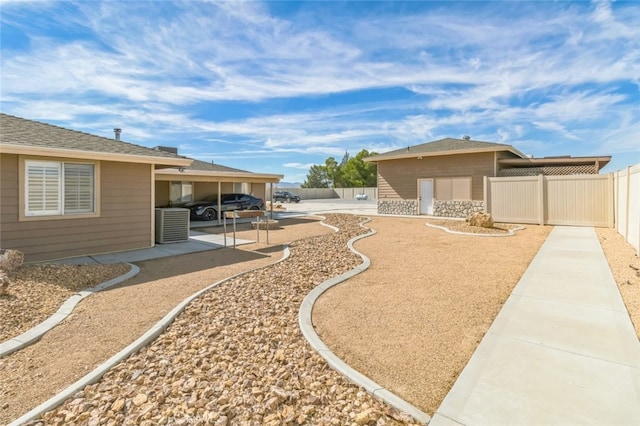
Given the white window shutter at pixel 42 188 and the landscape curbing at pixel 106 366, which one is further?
the white window shutter at pixel 42 188

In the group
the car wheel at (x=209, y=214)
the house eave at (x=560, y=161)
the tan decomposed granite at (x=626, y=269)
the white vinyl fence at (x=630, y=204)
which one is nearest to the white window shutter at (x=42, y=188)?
the car wheel at (x=209, y=214)

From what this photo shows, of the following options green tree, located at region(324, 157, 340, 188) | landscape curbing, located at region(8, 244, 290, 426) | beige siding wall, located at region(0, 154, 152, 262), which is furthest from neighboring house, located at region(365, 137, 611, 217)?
green tree, located at region(324, 157, 340, 188)

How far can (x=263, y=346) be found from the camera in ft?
10.8

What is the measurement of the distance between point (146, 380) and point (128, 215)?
7094 millimetres

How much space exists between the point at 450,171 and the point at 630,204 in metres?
9.87

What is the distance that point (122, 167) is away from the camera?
8.45 metres

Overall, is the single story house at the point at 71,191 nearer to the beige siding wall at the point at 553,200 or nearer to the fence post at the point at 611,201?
the beige siding wall at the point at 553,200

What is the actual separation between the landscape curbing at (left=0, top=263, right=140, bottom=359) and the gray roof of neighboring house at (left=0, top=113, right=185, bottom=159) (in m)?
3.69

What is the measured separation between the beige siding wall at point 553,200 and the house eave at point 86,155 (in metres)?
13.0

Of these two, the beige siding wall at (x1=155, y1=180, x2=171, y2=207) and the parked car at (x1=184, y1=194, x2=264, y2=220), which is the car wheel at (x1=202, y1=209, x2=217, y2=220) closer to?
the parked car at (x1=184, y1=194, x2=264, y2=220)

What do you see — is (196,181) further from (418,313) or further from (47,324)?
(418,313)

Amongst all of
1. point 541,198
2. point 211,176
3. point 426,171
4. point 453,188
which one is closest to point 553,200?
point 541,198

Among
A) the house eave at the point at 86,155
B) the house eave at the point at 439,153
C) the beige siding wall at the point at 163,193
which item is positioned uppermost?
the house eave at the point at 439,153

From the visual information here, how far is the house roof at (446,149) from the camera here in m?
16.3
